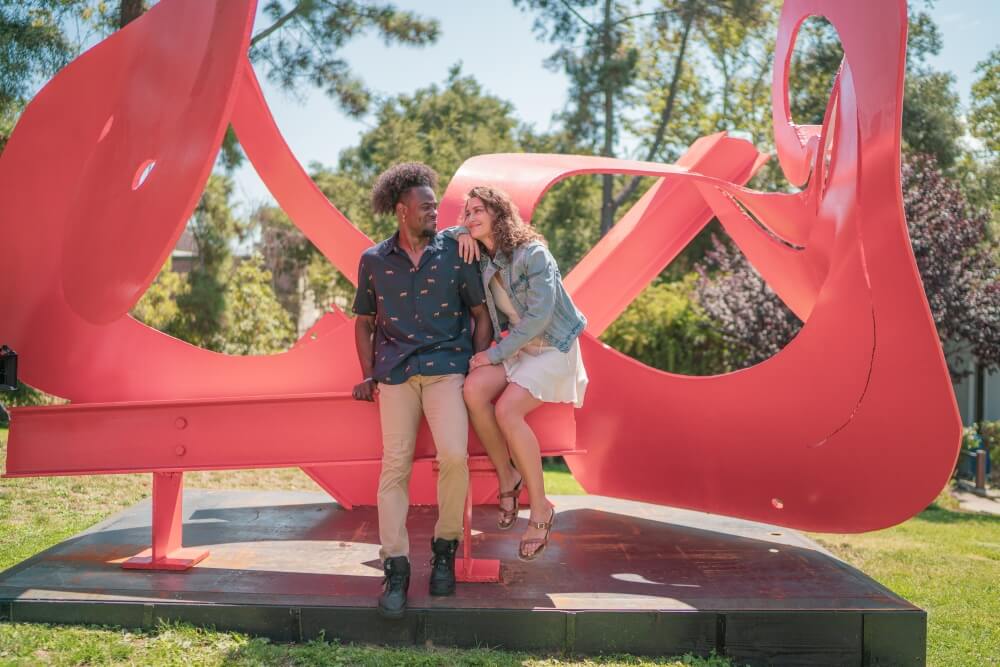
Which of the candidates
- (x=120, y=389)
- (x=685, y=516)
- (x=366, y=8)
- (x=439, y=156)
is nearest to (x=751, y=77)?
(x=439, y=156)

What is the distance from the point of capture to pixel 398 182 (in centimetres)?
436

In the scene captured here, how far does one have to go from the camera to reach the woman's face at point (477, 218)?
4.37 metres

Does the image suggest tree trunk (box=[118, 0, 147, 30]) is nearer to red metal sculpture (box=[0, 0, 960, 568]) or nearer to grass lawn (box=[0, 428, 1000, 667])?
Result: grass lawn (box=[0, 428, 1000, 667])

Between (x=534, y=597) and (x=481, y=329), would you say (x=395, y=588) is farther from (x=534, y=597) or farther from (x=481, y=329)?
(x=481, y=329)

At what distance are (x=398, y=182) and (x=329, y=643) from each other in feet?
7.10

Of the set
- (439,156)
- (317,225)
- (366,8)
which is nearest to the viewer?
(317,225)

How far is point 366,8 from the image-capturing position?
13594 mm

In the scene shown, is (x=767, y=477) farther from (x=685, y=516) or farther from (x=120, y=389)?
(x=120, y=389)

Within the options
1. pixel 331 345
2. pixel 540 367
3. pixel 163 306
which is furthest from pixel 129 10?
pixel 540 367

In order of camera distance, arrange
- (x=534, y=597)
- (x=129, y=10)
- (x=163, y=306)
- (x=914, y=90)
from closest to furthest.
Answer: (x=534, y=597) < (x=129, y=10) < (x=163, y=306) < (x=914, y=90)

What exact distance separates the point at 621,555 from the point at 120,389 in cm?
311

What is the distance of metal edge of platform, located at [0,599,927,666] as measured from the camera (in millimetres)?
4156

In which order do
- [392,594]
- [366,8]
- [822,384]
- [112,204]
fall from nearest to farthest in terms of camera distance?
[392,594] → [112,204] → [822,384] → [366,8]

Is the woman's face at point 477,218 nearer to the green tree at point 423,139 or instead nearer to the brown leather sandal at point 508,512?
the brown leather sandal at point 508,512
